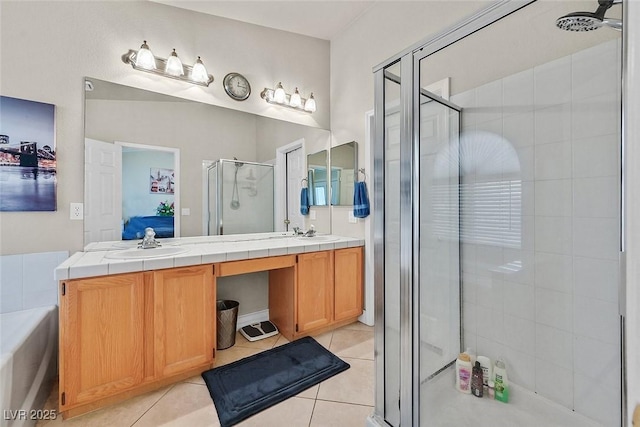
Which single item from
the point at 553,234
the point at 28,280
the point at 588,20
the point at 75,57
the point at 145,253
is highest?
the point at 75,57

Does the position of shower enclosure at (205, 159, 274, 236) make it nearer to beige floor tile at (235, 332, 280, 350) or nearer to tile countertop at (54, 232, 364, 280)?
tile countertop at (54, 232, 364, 280)

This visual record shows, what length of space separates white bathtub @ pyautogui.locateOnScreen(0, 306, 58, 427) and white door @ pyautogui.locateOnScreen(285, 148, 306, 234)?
6.12 ft

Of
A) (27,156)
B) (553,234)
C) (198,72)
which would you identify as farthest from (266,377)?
(198,72)

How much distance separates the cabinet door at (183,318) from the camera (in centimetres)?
165

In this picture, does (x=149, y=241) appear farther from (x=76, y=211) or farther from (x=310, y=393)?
(x=310, y=393)

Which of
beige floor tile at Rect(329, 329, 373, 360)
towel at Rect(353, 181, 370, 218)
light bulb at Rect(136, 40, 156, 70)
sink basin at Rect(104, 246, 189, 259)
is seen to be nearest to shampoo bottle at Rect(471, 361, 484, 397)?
beige floor tile at Rect(329, 329, 373, 360)

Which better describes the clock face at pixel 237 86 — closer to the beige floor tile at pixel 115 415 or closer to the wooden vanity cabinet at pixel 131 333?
the wooden vanity cabinet at pixel 131 333

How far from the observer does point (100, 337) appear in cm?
148

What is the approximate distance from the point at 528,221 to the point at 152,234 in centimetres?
247

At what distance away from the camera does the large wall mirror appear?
6.27 ft

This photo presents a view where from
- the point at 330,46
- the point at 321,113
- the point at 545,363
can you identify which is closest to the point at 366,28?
the point at 330,46

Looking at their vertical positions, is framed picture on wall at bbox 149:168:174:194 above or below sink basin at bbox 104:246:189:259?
above

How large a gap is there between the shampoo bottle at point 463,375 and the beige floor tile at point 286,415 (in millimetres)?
877

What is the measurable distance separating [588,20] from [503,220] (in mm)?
990
